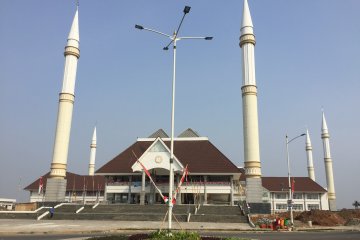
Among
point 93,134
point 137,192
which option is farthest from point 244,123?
point 93,134

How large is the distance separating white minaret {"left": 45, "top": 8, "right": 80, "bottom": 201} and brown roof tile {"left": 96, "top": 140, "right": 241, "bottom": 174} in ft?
20.2

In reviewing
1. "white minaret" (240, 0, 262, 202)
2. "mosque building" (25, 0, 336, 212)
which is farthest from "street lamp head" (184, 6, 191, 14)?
"white minaret" (240, 0, 262, 202)

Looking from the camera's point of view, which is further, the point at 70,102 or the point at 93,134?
the point at 93,134

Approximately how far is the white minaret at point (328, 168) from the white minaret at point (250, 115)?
40945mm

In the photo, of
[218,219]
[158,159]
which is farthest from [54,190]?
[218,219]

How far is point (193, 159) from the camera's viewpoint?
52.8 meters

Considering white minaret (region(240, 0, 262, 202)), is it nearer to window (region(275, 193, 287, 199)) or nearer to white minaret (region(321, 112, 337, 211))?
window (region(275, 193, 287, 199))

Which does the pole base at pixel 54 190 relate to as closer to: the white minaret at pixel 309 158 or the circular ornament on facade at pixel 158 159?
the circular ornament on facade at pixel 158 159

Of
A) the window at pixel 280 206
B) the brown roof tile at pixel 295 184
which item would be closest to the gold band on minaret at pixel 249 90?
the brown roof tile at pixel 295 184

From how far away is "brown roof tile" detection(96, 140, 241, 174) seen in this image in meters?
50.5

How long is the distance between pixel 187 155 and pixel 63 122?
20791mm

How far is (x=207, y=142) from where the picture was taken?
57344mm

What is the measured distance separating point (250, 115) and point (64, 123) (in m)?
29.7

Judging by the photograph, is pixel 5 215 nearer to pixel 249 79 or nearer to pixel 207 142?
pixel 207 142
